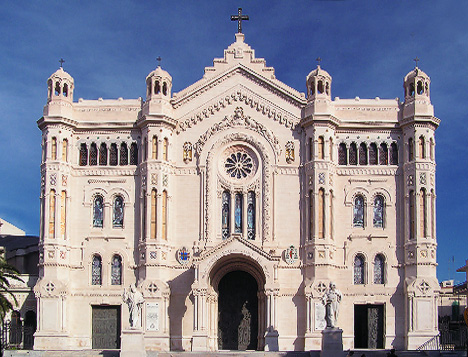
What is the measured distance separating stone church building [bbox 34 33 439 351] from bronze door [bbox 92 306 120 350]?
0.28ft

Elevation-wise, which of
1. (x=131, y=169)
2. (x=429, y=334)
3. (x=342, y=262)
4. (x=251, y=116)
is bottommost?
(x=429, y=334)

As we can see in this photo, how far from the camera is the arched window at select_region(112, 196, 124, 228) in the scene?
54.6 m

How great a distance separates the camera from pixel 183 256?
53594 millimetres

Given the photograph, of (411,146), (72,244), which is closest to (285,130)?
(411,146)

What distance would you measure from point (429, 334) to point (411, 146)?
37.9 ft

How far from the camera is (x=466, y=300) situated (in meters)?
68.2

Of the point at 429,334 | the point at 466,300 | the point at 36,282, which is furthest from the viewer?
the point at 466,300

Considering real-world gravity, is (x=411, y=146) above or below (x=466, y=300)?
above

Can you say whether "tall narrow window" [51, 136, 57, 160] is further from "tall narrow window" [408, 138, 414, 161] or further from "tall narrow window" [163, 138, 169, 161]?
"tall narrow window" [408, 138, 414, 161]

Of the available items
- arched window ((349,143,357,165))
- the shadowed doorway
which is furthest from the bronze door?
arched window ((349,143,357,165))

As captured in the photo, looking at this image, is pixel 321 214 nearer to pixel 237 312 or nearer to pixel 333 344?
pixel 237 312

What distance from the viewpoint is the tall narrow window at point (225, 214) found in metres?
54.1

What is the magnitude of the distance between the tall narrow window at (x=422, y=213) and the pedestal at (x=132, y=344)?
18253 mm

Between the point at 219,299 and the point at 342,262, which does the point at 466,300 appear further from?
the point at 219,299
